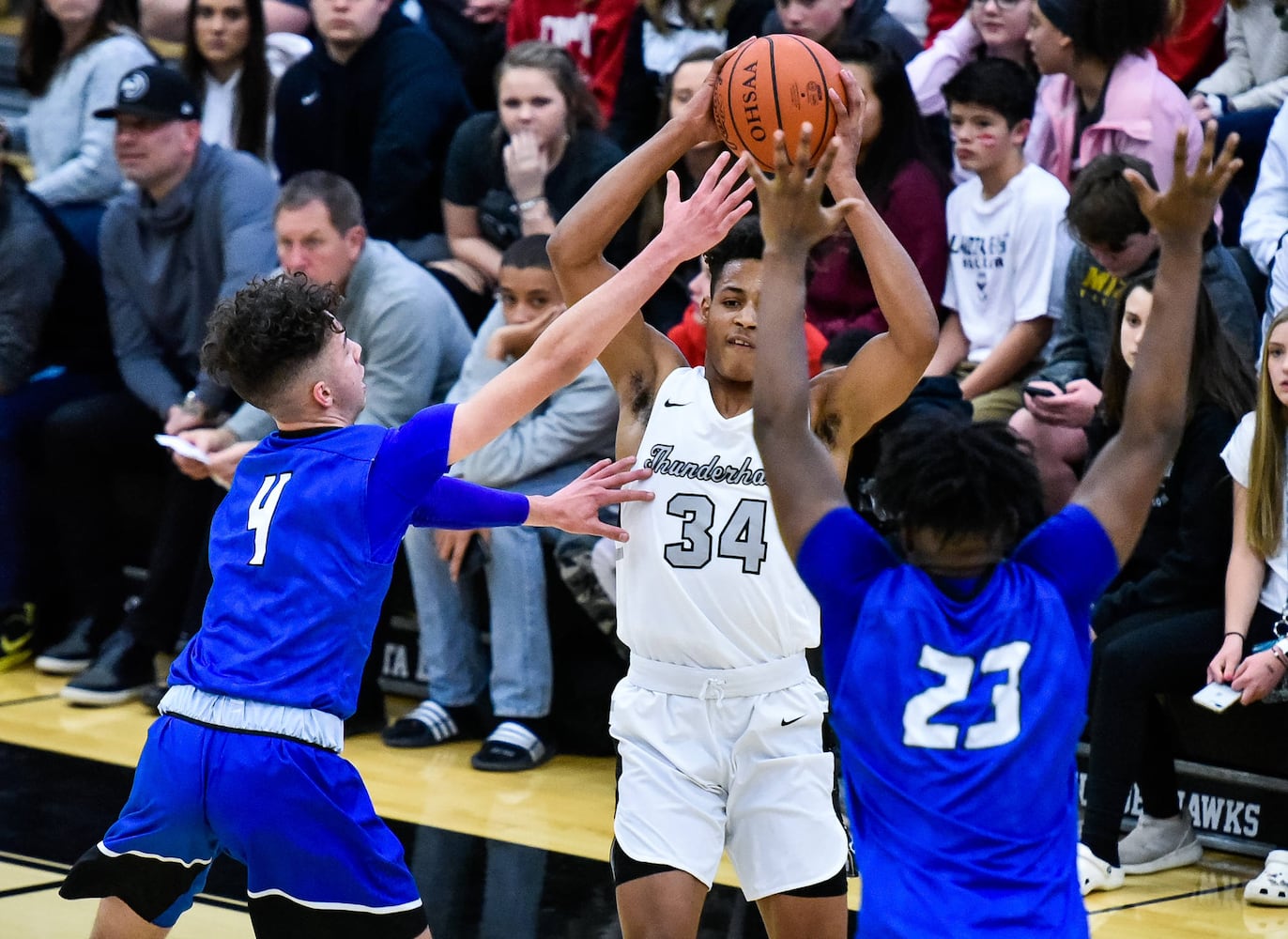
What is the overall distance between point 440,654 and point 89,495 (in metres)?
1.95

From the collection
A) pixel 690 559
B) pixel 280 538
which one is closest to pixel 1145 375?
pixel 690 559

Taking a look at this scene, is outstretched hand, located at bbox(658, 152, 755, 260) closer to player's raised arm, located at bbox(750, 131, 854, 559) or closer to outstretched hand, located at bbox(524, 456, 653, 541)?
outstretched hand, located at bbox(524, 456, 653, 541)

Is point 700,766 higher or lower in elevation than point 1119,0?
lower

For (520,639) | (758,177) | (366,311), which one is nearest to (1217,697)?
(520,639)

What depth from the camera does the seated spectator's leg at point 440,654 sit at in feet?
22.9

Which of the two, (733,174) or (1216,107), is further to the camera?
(1216,107)

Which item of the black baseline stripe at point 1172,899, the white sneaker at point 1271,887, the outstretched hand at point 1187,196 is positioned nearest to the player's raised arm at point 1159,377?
the outstretched hand at point 1187,196

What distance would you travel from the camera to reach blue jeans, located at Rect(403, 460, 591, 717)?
267 inches

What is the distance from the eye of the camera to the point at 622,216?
403cm

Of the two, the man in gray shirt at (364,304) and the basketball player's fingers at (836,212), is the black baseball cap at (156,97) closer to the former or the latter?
the man in gray shirt at (364,304)

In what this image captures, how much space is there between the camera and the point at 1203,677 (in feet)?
18.5

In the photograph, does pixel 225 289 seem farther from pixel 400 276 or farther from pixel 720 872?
pixel 720 872

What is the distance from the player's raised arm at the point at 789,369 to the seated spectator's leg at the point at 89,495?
551cm

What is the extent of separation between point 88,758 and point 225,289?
2067 millimetres
